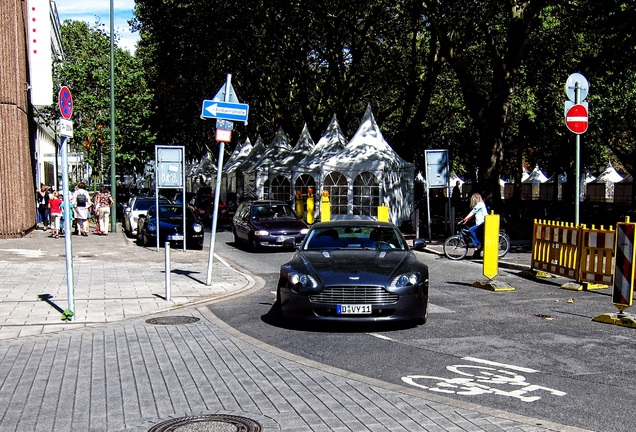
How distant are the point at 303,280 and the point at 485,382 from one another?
3.18m

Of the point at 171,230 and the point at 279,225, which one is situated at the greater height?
the point at 279,225

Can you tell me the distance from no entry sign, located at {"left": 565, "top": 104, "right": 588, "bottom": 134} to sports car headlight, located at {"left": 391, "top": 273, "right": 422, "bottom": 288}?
20.8 feet

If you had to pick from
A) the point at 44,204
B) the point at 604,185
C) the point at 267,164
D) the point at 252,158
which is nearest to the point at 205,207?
the point at 252,158

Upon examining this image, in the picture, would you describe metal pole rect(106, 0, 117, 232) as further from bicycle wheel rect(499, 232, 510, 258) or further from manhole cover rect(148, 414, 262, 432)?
manhole cover rect(148, 414, 262, 432)

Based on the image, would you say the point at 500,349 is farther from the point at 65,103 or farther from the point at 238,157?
the point at 238,157

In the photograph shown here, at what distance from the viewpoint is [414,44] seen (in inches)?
1325

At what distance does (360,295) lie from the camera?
9.33 m

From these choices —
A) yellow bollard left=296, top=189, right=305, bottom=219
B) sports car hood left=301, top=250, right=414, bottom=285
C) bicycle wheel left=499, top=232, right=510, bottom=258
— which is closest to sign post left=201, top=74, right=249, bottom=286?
sports car hood left=301, top=250, right=414, bottom=285

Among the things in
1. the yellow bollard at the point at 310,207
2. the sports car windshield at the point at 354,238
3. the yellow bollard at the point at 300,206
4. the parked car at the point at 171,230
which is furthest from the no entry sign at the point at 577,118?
the yellow bollard at the point at 300,206

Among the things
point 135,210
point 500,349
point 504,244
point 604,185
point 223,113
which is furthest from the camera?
point 604,185

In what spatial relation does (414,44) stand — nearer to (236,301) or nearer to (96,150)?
(96,150)

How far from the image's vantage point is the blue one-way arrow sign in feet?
44.3

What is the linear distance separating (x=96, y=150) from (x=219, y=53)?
8.02 m

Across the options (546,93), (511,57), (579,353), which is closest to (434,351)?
(579,353)
